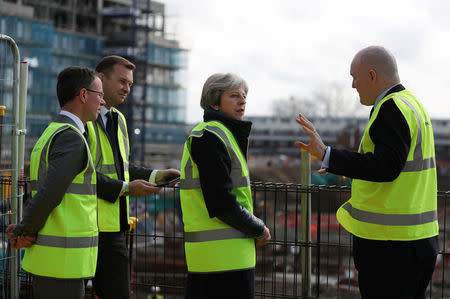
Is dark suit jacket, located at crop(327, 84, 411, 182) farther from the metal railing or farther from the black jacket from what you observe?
the metal railing

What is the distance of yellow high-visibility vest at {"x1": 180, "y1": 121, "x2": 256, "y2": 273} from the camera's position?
364 centimetres

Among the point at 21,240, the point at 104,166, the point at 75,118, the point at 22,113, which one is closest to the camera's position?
the point at 21,240

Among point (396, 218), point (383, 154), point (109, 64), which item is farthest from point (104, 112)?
point (396, 218)

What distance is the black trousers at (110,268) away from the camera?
13.9ft

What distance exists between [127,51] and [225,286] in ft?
258

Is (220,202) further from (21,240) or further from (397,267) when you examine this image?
(21,240)

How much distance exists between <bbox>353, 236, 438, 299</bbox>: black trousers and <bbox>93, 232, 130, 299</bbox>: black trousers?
167 centimetres

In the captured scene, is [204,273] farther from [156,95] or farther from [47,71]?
[156,95]

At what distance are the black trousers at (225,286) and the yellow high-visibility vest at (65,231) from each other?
668mm

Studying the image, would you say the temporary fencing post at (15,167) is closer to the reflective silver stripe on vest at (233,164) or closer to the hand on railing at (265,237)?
the reflective silver stripe on vest at (233,164)

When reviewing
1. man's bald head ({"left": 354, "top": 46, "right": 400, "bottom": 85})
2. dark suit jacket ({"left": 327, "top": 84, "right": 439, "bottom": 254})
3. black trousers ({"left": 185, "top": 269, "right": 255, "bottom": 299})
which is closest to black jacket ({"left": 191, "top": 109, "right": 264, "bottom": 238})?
black trousers ({"left": 185, "top": 269, "right": 255, "bottom": 299})

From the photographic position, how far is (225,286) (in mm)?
3635

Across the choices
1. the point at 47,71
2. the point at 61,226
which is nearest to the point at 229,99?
the point at 61,226

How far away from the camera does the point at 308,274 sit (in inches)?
218
